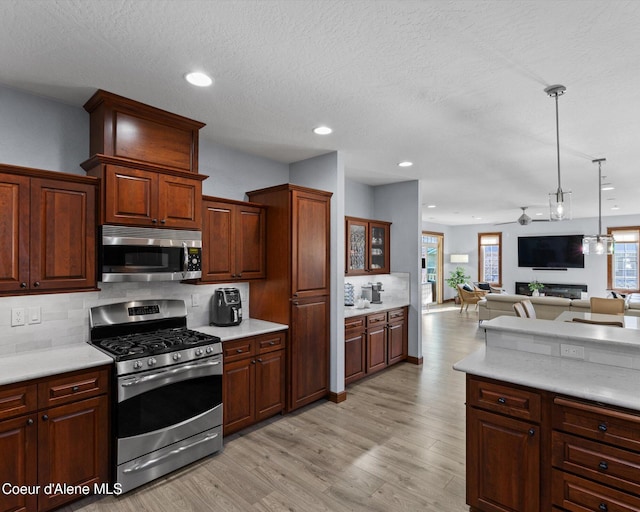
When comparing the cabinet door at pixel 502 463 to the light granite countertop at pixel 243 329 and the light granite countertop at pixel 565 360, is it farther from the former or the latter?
the light granite countertop at pixel 243 329

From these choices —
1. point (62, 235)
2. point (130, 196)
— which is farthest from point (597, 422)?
point (62, 235)

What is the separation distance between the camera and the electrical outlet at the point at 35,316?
2.53m

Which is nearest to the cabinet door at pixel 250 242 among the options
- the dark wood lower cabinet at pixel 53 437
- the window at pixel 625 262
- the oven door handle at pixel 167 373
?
the oven door handle at pixel 167 373

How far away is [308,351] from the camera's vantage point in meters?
3.71

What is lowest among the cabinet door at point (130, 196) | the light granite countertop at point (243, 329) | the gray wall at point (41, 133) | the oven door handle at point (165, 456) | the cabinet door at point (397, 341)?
the oven door handle at point (165, 456)

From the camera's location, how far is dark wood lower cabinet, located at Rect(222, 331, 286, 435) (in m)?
3.07

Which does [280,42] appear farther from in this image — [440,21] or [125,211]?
[125,211]

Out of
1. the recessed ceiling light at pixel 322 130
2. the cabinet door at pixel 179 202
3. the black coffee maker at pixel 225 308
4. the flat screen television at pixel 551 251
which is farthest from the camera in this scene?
the flat screen television at pixel 551 251

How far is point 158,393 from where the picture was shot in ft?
8.23

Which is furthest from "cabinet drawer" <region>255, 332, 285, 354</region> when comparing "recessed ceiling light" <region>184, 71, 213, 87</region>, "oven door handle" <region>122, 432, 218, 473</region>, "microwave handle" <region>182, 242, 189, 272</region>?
"recessed ceiling light" <region>184, 71, 213, 87</region>

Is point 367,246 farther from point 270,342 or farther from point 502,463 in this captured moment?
point 502,463

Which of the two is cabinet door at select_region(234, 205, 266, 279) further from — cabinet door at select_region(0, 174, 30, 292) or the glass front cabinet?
cabinet door at select_region(0, 174, 30, 292)

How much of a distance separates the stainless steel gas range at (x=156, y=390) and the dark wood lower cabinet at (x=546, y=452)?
1879mm

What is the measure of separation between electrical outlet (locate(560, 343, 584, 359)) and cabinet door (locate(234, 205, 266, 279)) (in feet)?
8.59
